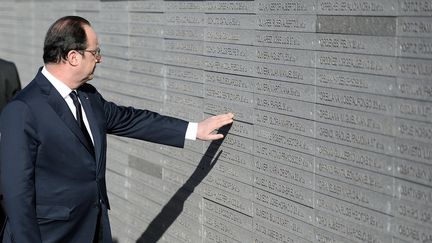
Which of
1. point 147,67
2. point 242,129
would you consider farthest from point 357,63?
point 147,67

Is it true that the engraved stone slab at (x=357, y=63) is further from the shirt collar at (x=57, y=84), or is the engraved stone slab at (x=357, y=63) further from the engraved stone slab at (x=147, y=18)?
the engraved stone slab at (x=147, y=18)

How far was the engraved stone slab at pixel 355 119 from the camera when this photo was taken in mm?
3537

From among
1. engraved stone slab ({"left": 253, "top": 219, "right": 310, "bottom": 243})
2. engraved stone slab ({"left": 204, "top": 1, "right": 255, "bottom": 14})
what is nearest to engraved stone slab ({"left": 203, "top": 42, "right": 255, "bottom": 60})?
engraved stone slab ({"left": 204, "top": 1, "right": 255, "bottom": 14})

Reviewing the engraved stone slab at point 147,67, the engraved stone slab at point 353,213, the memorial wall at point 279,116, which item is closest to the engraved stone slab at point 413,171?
the memorial wall at point 279,116

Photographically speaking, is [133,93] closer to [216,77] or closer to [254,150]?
[216,77]

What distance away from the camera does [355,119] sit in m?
3.72

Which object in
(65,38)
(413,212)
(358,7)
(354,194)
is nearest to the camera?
(413,212)

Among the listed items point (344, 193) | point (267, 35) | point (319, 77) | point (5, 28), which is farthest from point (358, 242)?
point (5, 28)

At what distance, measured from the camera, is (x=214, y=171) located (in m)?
5.06

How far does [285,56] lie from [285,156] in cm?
56

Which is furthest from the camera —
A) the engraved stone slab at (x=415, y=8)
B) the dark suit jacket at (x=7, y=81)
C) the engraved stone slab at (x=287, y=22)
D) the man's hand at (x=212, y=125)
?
the dark suit jacket at (x=7, y=81)

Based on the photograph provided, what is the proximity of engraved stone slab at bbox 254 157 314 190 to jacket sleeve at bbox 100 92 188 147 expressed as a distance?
1.74ft

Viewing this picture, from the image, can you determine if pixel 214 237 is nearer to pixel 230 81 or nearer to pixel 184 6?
pixel 230 81

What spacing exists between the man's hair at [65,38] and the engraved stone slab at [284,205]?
1372 millimetres
